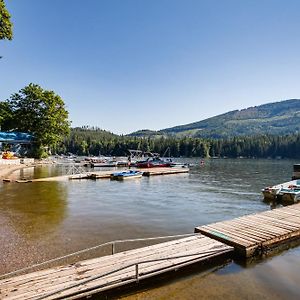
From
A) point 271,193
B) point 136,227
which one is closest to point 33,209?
point 136,227

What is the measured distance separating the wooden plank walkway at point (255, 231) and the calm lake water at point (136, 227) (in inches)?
25.5

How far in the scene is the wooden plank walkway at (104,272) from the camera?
25.0 ft

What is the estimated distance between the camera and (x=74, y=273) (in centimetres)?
866

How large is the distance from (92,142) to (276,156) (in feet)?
404

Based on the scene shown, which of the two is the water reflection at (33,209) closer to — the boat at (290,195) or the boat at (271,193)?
the boat at (271,193)

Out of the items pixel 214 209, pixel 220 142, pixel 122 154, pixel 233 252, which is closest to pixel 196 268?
pixel 233 252

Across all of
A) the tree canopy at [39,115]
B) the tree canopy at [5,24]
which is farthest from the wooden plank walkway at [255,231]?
the tree canopy at [39,115]

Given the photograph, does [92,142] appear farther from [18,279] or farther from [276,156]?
[18,279]

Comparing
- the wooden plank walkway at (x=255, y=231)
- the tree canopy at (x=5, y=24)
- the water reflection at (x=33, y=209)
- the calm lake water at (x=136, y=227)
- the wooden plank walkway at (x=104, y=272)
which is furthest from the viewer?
the tree canopy at (x=5, y=24)

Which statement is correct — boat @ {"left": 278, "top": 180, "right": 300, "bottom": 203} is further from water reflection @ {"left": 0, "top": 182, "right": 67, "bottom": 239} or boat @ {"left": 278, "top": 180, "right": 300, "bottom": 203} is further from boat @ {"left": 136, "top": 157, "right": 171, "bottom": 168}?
boat @ {"left": 136, "top": 157, "right": 171, "bottom": 168}

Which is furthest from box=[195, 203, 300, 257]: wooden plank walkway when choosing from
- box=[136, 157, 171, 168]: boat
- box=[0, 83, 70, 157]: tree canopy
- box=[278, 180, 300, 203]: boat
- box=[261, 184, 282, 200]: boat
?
box=[0, 83, 70, 157]: tree canopy

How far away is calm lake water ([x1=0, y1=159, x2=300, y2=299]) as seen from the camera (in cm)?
908

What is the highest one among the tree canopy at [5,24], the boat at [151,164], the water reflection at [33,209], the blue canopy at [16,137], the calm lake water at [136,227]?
the tree canopy at [5,24]

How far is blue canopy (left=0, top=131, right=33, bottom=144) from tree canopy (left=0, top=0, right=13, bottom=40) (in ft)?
169
